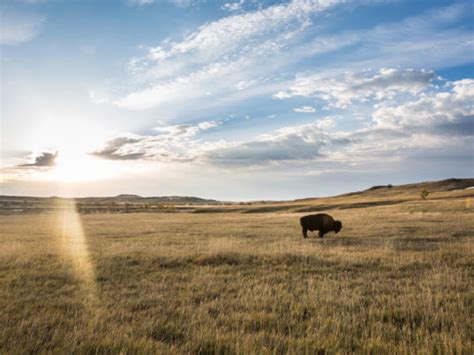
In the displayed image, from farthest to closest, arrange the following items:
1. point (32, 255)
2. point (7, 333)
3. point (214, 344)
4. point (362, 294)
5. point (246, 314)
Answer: point (32, 255), point (362, 294), point (246, 314), point (7, 333), point (214, 344)

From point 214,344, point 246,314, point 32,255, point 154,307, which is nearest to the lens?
point 214,344

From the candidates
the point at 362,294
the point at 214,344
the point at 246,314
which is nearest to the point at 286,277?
the point at 362,294

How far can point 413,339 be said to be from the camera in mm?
5402

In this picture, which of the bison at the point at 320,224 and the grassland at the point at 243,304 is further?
the bison at the point at 320,224

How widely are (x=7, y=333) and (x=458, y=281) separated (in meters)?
9.81

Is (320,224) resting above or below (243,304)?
above

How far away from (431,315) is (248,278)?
480 centimetres

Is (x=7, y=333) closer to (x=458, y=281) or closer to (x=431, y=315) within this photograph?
(x=431, y=315)

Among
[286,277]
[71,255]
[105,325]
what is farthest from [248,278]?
[71,255]

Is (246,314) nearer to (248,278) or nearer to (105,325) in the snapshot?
(105,325)

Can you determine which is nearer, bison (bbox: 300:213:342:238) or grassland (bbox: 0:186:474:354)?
grassland (bbox: 0:186:474:354)

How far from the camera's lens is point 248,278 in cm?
990

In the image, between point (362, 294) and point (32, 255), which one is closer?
point (362, 294)

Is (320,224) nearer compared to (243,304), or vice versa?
(243,304)
